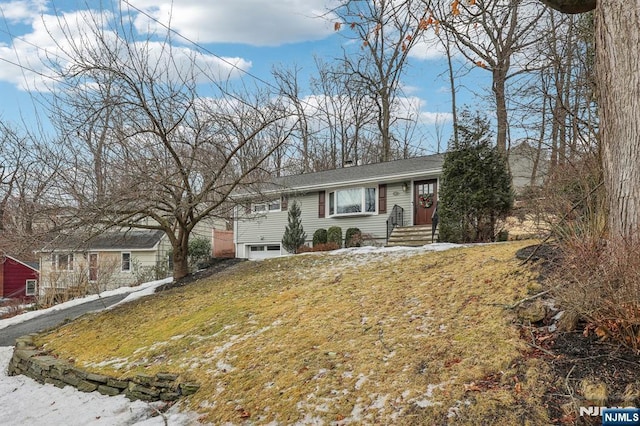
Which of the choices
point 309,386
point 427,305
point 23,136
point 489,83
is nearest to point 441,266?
point 427,305

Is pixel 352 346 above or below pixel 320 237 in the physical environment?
below

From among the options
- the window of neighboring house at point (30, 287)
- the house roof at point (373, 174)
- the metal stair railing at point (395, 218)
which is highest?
the house roof at point (373, 174)

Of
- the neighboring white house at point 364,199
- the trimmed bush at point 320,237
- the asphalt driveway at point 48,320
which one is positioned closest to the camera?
the asphalt driveway at point 48,320

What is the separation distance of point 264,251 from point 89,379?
51.6 feet

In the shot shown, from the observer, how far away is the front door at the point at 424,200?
1578 centimetres

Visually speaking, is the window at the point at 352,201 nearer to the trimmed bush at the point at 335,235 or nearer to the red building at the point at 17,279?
the trimmed bush at the point at 335,235

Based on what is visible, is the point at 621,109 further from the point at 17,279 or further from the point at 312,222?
the point at 17,279

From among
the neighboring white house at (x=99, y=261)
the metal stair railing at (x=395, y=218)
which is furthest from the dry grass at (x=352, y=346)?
the metal stair railing at (x=395, y=218)

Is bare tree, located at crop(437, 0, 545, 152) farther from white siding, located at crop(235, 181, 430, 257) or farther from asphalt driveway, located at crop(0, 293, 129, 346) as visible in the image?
asphalt driveway, located at crop(0, 293, 129, 346)

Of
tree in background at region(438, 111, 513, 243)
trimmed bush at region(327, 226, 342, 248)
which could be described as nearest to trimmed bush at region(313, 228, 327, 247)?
trimmed bush at region(327, 226, 342, 248)

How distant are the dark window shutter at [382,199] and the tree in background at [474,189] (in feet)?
17.3

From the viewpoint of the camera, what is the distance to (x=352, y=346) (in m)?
4.29

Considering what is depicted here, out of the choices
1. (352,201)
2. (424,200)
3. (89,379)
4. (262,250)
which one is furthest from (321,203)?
(89,379)

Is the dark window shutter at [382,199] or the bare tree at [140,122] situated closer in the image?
the bare tree at [140,122]
